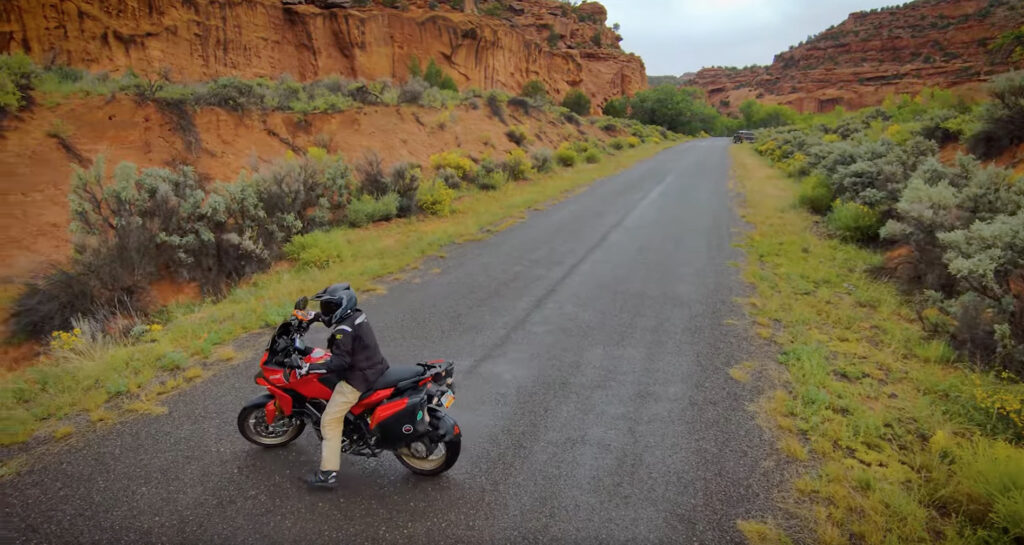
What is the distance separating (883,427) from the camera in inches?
178

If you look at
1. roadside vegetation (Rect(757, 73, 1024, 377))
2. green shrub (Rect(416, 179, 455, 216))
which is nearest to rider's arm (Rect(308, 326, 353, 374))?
roadside vegetation (Rect(757, 73, 1024, 377))

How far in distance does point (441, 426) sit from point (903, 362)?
221 inches

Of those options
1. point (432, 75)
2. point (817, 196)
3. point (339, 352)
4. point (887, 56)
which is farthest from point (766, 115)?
point (339, 352)

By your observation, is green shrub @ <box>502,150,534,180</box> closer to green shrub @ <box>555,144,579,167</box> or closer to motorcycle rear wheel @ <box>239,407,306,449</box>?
green shrub @ <box>555,144,579,167</box>

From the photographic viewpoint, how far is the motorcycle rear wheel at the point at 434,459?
3.90 m

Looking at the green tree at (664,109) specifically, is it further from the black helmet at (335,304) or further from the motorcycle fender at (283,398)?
the motorcycle fender at (283,398)

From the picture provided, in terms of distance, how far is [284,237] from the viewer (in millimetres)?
10672

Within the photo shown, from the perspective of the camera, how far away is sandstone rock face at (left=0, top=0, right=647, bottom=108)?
21.4 m

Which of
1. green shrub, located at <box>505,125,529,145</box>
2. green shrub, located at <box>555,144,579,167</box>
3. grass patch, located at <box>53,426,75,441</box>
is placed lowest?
grass patch, located at <box>53,426,75,441</box>

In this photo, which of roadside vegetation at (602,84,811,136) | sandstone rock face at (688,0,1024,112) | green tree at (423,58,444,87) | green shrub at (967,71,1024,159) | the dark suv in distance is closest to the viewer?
green shrub at (967,71,1024,159)

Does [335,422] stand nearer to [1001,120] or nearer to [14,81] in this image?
[1001,120]

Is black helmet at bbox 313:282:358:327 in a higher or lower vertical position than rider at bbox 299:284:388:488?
higher

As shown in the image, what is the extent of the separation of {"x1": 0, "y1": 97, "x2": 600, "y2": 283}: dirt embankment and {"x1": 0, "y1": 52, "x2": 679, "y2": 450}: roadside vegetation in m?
1.18

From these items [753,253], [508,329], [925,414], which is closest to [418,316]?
[508,329]
